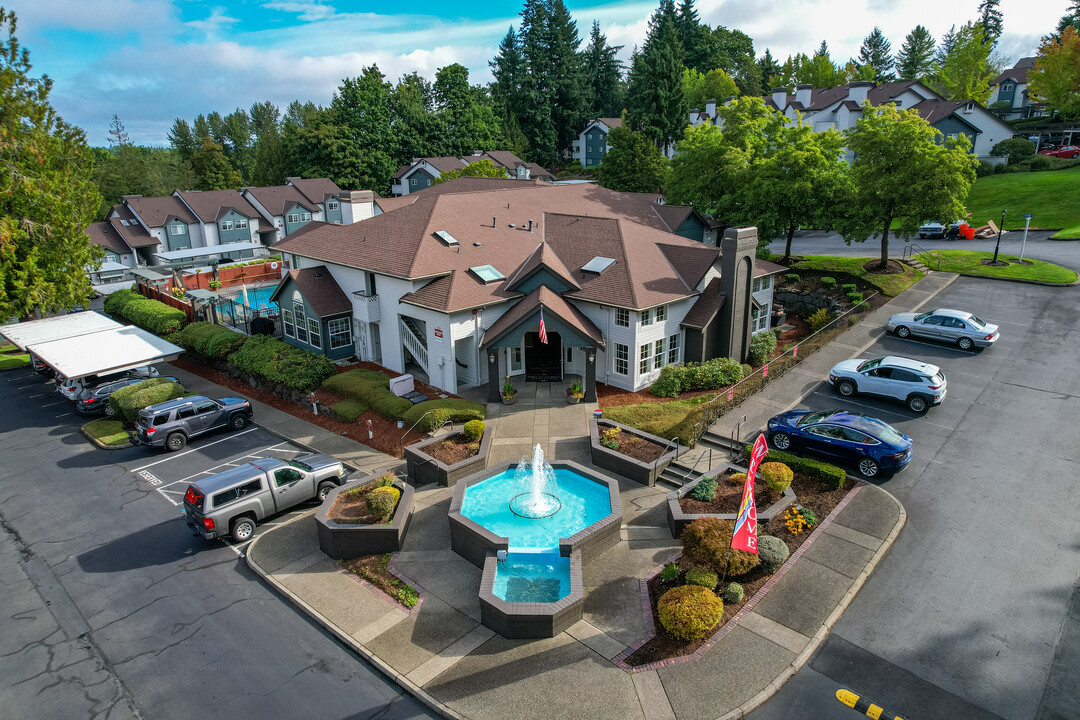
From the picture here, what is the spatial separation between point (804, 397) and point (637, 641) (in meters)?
15.7

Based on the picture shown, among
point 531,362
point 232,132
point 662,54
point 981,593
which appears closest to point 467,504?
point 531,362

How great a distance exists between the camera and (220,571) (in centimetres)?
1753

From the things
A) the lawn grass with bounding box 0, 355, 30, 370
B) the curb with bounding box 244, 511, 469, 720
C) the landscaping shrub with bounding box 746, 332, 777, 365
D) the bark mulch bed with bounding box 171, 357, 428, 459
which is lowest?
the curb with bounding box 244, 511, 469, 720

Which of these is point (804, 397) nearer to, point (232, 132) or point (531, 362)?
point (531, 362)

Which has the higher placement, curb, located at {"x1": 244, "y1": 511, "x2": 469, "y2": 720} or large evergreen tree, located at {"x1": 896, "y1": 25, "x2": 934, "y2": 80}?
large evergreen tree, located at {"x1": 896, "y1": 25, "x2": 934, "y2": 80}

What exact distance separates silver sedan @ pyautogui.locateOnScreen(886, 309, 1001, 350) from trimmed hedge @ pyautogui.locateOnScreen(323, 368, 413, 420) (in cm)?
2465

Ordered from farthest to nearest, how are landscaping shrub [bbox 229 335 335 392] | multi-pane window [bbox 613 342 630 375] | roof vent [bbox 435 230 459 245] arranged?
roof vent [bbox 435 230 459 245] → landscaping shrub [bbox 229 335 335 392] → multi-pane window [bbox 613 342 630 375]

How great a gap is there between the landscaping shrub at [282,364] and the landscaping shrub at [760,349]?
20.5 metres

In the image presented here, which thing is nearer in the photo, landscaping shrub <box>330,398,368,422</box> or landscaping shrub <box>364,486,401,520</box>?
landscaping shrub <box>364,486,401,520</box>

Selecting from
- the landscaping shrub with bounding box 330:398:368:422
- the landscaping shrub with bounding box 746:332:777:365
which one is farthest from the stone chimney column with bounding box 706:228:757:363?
the landscaping shrub with bounding box 330:398:368:422

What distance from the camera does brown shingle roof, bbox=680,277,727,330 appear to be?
29350mm

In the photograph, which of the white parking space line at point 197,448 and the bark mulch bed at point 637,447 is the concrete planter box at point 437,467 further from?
the white parking space line at point 197,448

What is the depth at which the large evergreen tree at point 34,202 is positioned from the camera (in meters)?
32.7

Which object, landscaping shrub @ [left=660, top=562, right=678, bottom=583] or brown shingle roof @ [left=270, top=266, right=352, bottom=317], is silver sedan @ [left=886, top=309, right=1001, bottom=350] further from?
brown shingle roof @ [left=270, top=266, right=352, bottom=317]
